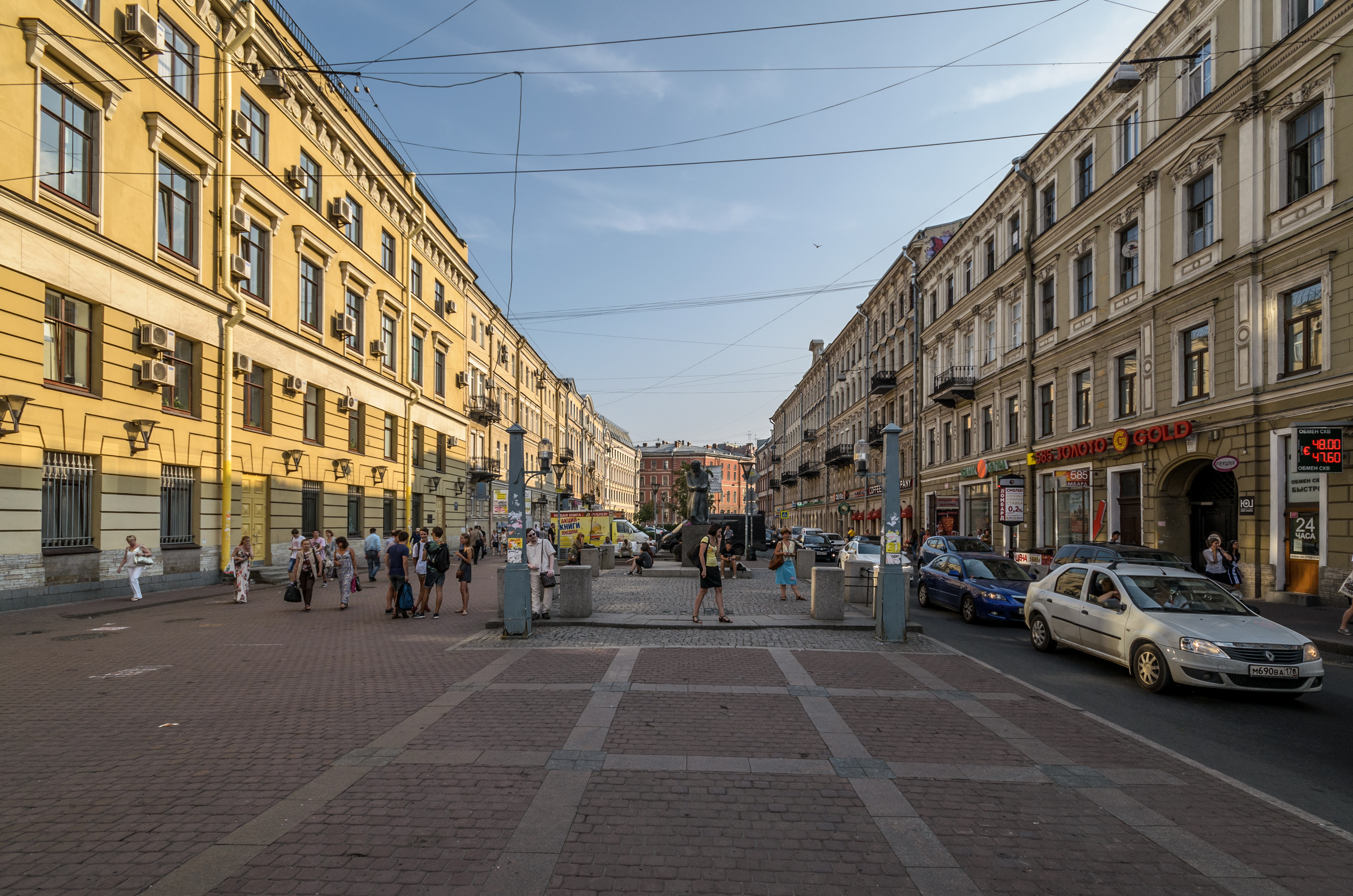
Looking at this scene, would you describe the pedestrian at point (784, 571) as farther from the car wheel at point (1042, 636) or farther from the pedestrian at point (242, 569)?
the pedestrian at point (242, 569)

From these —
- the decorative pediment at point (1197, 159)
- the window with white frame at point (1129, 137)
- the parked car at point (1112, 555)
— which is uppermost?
the window with white frame at point (1129, 137)

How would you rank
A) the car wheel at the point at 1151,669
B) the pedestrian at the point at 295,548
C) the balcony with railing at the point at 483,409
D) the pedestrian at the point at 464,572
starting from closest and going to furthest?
the car wheel at the point at 1151,669, the pedestrian at the point at 464,572, the pedestrian at the point at 295,548, the balcony with railing at the point at 483,409

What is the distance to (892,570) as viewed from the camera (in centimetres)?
1154

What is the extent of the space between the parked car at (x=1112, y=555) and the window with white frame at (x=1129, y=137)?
13.2 meters

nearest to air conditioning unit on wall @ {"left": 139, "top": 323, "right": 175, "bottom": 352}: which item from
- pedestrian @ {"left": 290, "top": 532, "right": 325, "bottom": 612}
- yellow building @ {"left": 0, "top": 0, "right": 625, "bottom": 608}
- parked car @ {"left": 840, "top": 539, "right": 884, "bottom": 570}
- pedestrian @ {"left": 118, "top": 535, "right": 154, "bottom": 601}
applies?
yellow building @ {"left": 0, "top": 0, "right": 625, "bottom": 608}

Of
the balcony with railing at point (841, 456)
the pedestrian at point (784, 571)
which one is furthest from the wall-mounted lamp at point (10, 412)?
the balcony with railing at point (841, 456)

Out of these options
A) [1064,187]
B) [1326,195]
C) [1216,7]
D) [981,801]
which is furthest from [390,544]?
[1064,187]

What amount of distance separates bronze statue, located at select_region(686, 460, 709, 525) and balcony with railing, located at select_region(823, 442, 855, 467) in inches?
1436

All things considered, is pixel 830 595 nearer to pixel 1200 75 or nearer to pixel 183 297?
pixel 183 297

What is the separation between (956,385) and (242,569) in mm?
29675

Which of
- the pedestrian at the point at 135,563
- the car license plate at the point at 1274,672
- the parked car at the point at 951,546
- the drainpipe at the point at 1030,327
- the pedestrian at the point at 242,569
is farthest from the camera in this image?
the drainpipe at the point at 1030,327

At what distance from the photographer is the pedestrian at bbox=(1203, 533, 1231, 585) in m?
15.7

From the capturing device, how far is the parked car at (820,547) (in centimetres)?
3262

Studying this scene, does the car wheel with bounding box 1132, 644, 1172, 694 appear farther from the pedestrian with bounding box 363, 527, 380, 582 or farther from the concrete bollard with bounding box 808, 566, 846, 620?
the pedestrian with bounding box 363, 527, 380, 582
